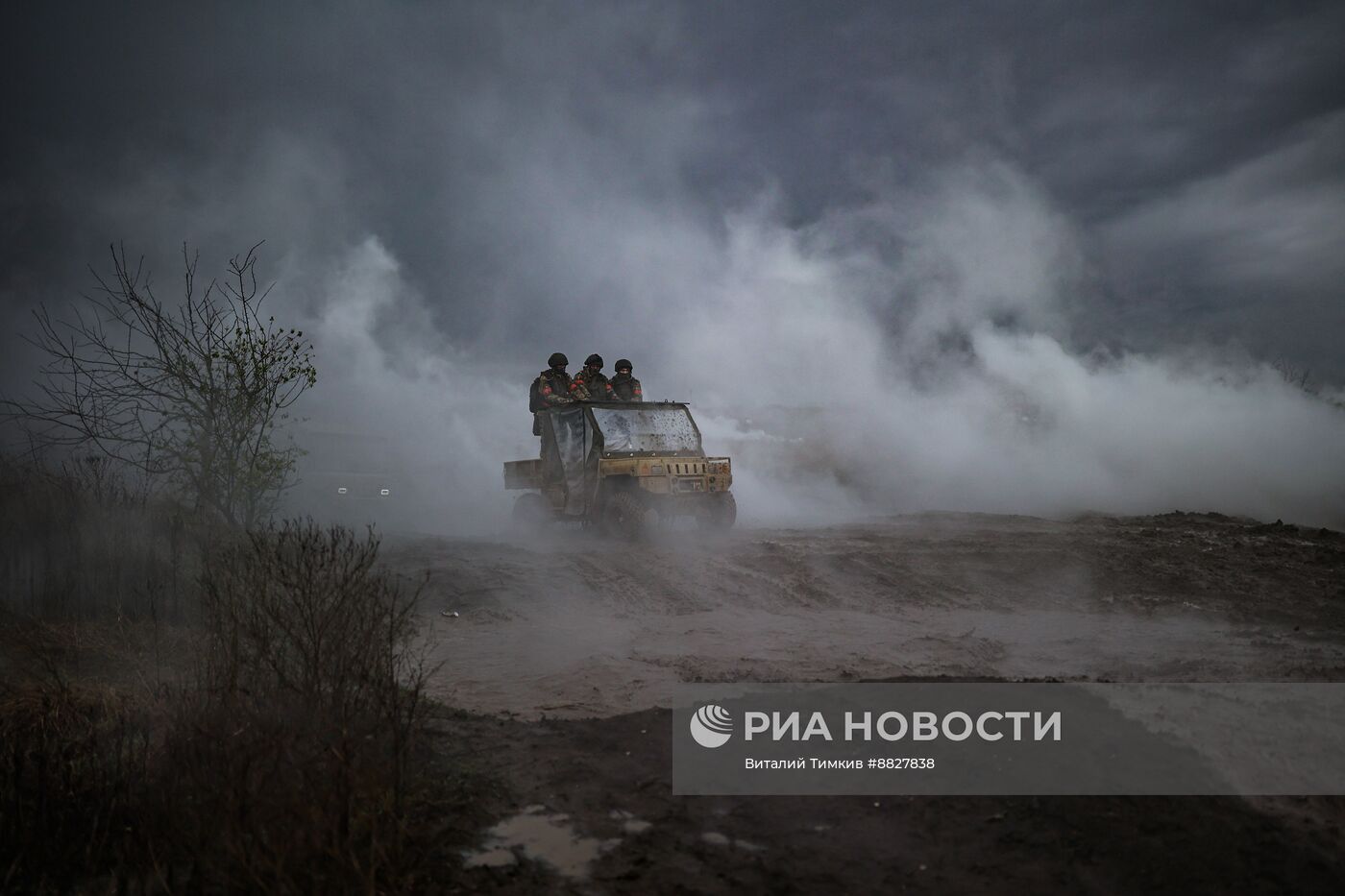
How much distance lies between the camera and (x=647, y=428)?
14523 mm

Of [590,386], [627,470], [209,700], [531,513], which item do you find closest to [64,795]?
[209,700]

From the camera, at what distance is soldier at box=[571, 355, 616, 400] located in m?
15.0

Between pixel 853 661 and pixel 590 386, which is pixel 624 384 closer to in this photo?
pixel 590 386

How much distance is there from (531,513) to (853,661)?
9210 mm

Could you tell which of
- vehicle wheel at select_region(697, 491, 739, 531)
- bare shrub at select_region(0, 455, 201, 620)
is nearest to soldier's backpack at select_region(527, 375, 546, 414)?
vehicle wheel at select_region(697, 491, 739, 531)

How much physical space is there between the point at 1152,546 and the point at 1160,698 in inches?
352

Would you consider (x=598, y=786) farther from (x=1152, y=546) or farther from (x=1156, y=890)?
(x=1152, y=546)

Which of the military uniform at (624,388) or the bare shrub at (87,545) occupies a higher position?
the military uniform at (624,388)

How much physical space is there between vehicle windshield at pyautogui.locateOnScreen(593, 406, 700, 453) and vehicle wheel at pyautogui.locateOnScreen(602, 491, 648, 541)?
0.93 metres

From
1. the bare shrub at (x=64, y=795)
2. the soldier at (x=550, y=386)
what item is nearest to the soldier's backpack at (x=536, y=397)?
the soldier at (x=550, y=386)

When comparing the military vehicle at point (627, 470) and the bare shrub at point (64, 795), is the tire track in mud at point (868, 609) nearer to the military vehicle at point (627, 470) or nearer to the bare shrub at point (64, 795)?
the military vehicle at point (627, 470)

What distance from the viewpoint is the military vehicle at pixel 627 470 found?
1355cm

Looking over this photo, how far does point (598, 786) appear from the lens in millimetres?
4898

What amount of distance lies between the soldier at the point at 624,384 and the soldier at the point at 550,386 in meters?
0.87
